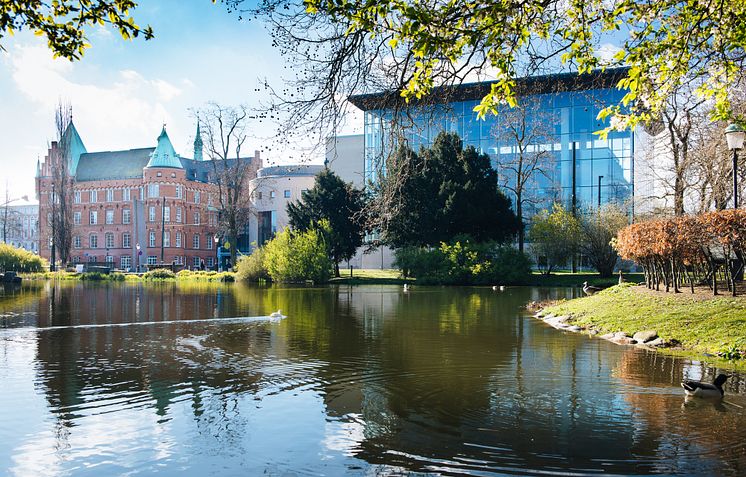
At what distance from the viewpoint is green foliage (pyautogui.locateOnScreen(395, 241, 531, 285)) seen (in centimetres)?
4250

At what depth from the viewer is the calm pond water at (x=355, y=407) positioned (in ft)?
18.9

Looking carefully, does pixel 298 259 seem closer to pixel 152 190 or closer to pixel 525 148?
pixel 525 148

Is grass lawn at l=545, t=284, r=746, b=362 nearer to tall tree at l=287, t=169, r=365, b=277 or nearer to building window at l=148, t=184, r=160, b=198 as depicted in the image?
tall tree at l=287, t=169, r=365, b=277

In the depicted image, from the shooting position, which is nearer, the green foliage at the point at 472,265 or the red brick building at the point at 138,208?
the green foliage at the point at 472,265

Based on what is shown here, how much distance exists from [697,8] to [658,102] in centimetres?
149

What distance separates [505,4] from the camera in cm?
770

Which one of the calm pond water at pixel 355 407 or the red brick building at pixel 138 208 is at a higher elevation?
the red brick building at pixel 138 208

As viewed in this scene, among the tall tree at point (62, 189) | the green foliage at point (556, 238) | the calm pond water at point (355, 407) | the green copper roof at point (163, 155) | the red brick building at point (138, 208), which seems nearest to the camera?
the calm pond water at point (355, 407)

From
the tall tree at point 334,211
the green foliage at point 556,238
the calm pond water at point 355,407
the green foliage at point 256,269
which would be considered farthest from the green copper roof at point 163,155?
the calm pond water at point 355,407

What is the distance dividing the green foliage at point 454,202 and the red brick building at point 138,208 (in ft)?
144

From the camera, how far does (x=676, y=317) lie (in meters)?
13.6

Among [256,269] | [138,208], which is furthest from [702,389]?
[138,208]

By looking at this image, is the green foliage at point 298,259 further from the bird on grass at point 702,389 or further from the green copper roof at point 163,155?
the green copper roof at point 163,155

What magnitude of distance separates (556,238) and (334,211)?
1849 cm
